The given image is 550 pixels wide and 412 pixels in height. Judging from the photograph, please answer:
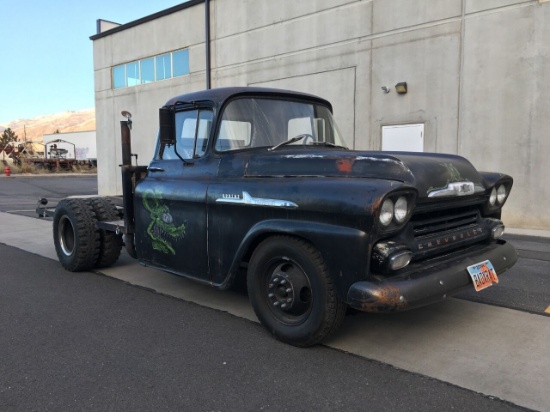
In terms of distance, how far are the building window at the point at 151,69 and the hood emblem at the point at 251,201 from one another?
13.8m

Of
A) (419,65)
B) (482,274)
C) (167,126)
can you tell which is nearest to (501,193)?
(482,274)

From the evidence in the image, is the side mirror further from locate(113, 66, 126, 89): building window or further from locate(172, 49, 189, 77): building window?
locate(113, 66, 126, 89): building window

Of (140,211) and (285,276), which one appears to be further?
(140,211)

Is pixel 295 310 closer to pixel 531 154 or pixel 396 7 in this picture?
pixel 531 154

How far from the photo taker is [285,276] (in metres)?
3.39

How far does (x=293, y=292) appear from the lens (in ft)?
11.0

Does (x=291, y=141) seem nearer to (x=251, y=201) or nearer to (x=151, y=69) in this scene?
(x=251, y=201)

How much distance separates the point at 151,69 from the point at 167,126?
1504cm

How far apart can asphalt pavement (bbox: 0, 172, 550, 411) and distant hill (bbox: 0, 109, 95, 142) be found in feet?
382

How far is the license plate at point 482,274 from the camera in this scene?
3316 millimetres

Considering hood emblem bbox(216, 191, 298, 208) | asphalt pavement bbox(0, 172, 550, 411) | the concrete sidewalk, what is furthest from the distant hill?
the concrete sidewalk

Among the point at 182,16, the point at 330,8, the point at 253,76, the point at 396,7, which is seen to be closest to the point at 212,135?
the point at 396,7

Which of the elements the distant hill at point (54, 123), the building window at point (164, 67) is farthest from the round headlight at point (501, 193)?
the distant hill at point (54, 123)

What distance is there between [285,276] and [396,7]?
9.71 m
